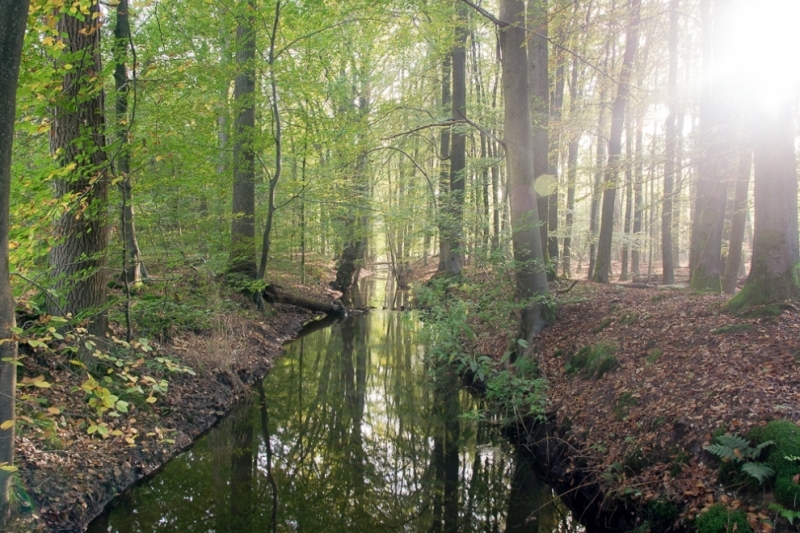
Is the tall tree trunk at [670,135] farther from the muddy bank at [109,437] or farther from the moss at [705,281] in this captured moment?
the muddy bank at [109,437]

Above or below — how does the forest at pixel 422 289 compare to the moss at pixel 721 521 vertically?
above

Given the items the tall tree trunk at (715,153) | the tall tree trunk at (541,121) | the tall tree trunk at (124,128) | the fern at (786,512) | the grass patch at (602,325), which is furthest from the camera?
the tall tree trunk at (541,121)

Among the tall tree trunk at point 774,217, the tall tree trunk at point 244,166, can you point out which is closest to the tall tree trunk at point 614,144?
the tall tree trunk at point 774,217

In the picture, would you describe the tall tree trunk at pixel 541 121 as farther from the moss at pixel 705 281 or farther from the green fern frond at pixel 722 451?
the green fern frond at pixel 722 451

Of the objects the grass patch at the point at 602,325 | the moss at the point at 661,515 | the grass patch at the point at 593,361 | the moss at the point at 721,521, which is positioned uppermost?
the grass patch at the point at 602,325

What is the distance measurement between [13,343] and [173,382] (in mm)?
4125

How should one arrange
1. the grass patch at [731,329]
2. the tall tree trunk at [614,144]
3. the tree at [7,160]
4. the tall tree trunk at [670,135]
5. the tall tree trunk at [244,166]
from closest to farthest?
1. the tree at [7,160]
2. the grass patch at [731,329]
3. the tall tree trunk at [670,135]
4. the tall tree trunk at [244,166]
5. the tall tree trunk at [614,144]

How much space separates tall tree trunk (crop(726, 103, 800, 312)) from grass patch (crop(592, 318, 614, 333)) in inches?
68.4

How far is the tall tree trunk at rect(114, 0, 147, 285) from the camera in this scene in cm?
616

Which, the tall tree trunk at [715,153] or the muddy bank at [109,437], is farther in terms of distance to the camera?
the tall tree trunk at [715,153]

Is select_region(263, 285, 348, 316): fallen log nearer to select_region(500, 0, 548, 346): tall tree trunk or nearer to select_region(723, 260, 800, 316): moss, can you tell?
select_region(500, 0, 548, 346): tall tree trunk

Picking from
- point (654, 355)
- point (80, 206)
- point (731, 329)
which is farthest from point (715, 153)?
point (80, 206)

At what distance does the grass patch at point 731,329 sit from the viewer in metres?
5.80

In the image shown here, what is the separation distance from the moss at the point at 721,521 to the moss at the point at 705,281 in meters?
6.90
